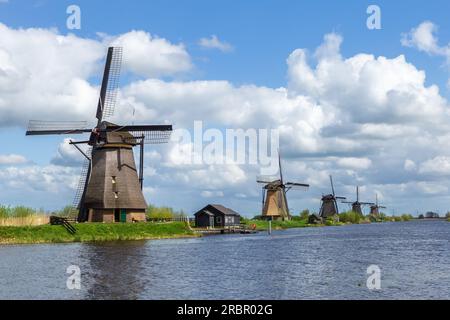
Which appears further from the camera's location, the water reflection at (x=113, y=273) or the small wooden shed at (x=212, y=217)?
the small wooden shed at (x=212, y=217)

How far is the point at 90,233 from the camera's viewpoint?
53656 millimetres

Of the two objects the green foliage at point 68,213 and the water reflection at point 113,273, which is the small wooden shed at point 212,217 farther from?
the water reflection at point 113,273

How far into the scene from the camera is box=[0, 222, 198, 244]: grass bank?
49.2m

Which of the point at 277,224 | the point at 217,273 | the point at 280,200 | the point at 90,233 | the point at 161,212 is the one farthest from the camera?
the point at 280,200

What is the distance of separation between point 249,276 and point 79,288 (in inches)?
354

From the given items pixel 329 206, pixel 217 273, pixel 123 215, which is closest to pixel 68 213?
pixel 123 215

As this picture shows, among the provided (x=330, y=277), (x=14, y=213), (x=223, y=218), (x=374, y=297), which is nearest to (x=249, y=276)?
(x=330, y=277)

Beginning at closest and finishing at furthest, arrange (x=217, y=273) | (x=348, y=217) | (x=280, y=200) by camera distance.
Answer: (x=217, y=273) < (x=280, y=200) < (x=348, y=217)

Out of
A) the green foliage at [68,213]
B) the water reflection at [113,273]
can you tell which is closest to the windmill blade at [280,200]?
the green foliage at [68,213]

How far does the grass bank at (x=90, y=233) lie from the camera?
49.2m

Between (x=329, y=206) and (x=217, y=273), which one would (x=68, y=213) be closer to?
(x=217, y=273)

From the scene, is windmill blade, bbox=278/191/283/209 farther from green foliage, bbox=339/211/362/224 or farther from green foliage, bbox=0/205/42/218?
green foliage, bbox=0/205/42/218

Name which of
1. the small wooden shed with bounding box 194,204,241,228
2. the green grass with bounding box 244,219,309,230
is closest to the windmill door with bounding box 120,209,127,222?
the small wooden shed with bounding box 194,204,241,228
